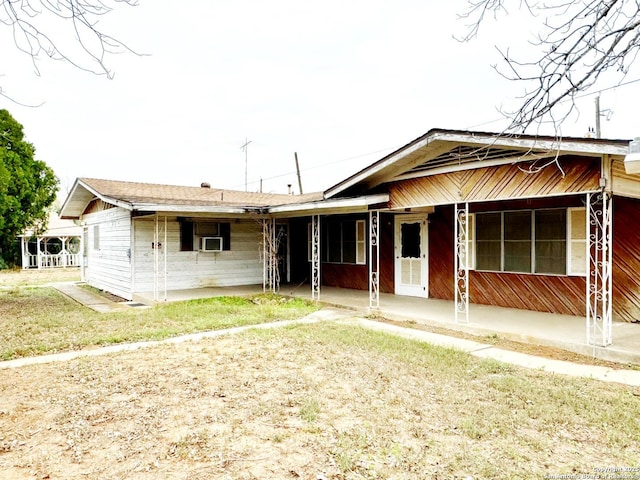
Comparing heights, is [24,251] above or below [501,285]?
above

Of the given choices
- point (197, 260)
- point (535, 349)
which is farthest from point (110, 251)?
point (535, 349)

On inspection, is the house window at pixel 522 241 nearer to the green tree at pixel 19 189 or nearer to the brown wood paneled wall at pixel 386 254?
the brown wood paneled wall at pixel 386 254

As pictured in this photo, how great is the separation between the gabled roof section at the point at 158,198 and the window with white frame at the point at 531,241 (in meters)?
4.33

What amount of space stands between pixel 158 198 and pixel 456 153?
785 cm

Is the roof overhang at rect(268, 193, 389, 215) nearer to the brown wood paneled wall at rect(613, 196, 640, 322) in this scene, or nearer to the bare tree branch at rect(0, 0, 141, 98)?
the brown wood paneled wall at rect(613, 196, 640, 322)

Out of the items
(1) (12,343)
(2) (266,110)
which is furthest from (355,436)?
(2) (266,110)

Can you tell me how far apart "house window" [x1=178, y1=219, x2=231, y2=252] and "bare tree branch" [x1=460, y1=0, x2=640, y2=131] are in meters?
10.2

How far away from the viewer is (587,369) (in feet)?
17.0

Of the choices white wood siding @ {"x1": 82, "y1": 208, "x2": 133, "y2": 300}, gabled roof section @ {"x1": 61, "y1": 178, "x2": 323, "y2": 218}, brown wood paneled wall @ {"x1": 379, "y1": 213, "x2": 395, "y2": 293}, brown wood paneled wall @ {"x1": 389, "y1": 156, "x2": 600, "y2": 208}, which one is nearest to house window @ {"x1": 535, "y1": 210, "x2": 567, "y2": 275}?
brown wood paneled wall @ {"x1": 389, "y1": 156, "x2": 600, "y2": 208}

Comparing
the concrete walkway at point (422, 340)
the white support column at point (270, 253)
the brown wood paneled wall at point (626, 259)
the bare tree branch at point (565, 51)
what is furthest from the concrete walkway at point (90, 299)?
the brown wood paneled wall at point (626, 259)

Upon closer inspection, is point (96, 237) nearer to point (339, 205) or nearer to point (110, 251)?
point (110, 251)

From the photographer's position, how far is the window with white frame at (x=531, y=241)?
7773 millimetres

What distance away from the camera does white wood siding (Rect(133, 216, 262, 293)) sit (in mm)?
11258

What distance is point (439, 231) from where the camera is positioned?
10023mm
